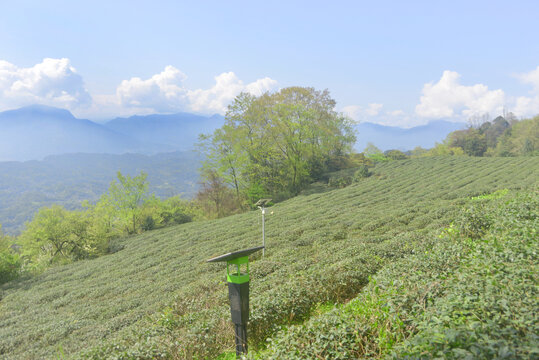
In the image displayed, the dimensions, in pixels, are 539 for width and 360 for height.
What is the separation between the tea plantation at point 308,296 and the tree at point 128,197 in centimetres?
1344

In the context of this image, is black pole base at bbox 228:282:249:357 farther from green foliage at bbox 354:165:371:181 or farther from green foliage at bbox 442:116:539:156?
green foliage at bbox 442:116:539:156

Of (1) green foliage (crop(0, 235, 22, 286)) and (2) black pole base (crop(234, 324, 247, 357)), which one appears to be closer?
(2) black pole base (crop(234, 324, 247, 357))

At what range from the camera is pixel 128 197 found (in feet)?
117

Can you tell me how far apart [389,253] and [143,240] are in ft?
78.1

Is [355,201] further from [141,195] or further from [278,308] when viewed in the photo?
[141,195]

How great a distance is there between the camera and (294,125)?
38906 millimetres

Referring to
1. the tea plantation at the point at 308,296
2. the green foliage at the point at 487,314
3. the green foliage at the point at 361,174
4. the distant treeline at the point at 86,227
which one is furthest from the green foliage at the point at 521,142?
the green foliage at the point at 487,314

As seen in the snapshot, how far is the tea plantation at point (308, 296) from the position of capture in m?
3.39

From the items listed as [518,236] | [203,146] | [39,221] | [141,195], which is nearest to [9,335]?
[518,236]

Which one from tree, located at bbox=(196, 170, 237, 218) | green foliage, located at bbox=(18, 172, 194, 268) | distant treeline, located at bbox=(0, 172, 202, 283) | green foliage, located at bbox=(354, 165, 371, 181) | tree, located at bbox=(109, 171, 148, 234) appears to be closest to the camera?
distant treeline, located at bbox=(0, 172, 202, 283)

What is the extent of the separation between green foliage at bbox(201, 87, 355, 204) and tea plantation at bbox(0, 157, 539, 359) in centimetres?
1942

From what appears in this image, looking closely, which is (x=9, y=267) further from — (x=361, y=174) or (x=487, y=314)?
(x=361, y=174)

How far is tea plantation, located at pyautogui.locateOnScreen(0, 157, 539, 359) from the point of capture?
3389 millimetres

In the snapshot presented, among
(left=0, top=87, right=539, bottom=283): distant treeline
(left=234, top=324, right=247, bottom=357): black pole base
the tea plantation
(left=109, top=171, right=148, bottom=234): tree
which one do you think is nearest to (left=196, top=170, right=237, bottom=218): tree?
(left=0, top=87, right=539, bottom=283): distant treeline
